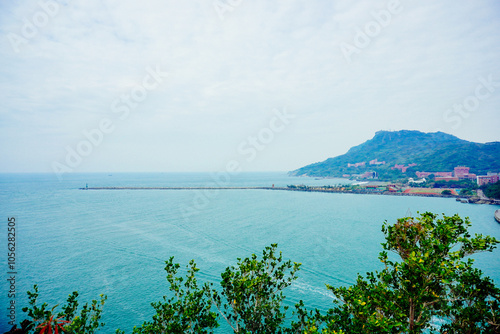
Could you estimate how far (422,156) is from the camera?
14075 centimetres

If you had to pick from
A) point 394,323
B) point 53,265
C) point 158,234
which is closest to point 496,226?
point 394,323

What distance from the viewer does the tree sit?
484 centimetres

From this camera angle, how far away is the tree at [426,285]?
4.84 m

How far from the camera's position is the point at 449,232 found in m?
4.94

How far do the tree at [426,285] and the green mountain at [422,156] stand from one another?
130 m

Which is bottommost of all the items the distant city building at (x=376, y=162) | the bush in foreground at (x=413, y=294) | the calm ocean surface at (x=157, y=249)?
the calm ocean surface at (x=157, y=249)

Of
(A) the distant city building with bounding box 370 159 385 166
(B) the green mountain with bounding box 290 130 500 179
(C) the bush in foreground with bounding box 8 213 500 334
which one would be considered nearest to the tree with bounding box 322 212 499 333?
(C) the bush in foreground with bounding box 8 213 500 334

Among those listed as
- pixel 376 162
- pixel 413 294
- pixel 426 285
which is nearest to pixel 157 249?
pixel 413 294

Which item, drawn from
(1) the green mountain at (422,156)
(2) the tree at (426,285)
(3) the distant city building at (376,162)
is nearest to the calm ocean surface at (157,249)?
(2) the tree at (426,285)

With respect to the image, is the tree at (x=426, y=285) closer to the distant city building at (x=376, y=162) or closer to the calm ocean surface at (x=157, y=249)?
the calm ocean surface at (x=157, y=249)

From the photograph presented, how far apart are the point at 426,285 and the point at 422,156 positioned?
545 ft

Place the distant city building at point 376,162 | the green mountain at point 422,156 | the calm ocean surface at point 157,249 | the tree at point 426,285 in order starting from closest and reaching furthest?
the tree at point 426,285 → the calm ocean surface at point 157,249 → the green mountain at point 422,156 → the distant city building at point 376,162

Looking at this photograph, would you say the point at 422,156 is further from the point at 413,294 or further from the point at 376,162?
the point at 413,294

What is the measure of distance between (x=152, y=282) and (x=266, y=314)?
1247 cm
